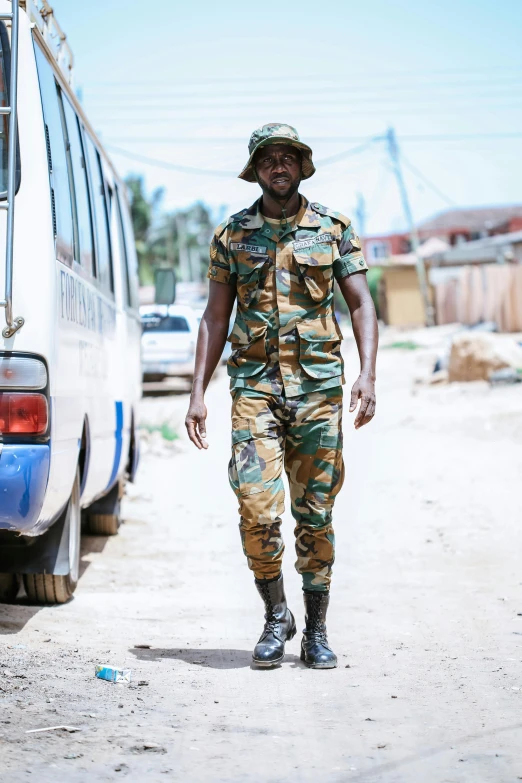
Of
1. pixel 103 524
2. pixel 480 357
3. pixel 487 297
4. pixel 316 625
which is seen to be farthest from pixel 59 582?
pixel 487 297

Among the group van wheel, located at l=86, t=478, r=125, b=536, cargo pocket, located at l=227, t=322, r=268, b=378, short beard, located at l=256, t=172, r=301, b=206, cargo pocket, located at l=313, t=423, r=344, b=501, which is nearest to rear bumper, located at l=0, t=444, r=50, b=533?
cargo pocket, located at l=227, t=322, r=268, b=378

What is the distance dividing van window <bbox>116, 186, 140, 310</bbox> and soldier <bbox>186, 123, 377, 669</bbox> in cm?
440

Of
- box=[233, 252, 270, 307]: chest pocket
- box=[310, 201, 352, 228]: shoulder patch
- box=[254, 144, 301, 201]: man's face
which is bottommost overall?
box=[233, 252, 270, 307]: chest pocket

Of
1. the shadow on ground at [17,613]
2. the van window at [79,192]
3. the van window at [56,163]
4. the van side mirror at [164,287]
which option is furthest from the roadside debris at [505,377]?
the van window at [56,163]

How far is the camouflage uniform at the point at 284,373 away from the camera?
4484 mm

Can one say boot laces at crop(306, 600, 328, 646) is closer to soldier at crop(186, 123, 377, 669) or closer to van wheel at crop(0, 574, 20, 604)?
soldier at crop(186, 123, 377, 669)

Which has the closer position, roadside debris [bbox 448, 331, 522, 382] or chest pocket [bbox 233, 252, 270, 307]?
chest pocket [bbox 233, 252, 270, 307]

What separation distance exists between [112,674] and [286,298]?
1.57 meters

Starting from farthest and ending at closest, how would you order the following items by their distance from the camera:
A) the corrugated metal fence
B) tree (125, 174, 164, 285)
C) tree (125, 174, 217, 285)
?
tree (125, 174, 217, 285)
tree (125, 174, 164, 285)
the corrugated metal fence

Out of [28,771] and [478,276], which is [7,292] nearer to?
[28,771]

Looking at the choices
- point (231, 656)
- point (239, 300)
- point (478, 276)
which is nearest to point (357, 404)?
point (239, 300)

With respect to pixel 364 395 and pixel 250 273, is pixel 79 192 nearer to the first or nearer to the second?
pixel 250 273

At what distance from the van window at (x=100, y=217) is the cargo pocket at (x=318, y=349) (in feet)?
8.32

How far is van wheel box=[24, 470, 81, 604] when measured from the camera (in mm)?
5664
